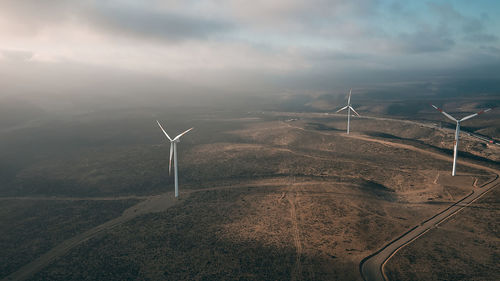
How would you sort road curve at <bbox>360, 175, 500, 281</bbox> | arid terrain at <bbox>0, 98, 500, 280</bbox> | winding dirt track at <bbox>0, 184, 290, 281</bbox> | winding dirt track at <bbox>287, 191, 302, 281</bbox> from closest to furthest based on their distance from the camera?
road curve at <bbox>360, 175, 500, 281</bbox>, winding dirt track at <bbox>287, 191, 302, 281</bbox>, arid terrain at <bbox>0, 98, 500, 280</bbox>, winding dirt track at <bbox>0, 184, 290, 281</bbox>

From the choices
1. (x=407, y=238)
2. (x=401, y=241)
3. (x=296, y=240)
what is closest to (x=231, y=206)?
(x=296, y=240)

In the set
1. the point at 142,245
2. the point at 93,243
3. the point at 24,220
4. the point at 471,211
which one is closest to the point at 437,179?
the point at 471,211

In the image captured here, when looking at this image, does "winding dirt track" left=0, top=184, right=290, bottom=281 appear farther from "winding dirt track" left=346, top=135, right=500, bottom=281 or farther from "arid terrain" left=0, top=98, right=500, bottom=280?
"winding dirt track" left=346, top=135, right=500, bottom=281

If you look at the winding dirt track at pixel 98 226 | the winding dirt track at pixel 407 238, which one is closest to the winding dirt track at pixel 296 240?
the winding dirt track at pixel 407 238

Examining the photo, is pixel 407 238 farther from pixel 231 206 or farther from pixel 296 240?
pixel 231 206

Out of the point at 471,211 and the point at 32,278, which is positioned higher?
the point at 471,211

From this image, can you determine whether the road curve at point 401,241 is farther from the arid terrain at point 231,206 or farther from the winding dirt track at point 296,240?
the winding dirt track at point 296,240

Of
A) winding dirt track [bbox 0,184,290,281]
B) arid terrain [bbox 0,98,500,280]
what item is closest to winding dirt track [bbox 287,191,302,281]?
arid terrain [bbox 0,98,500,280]

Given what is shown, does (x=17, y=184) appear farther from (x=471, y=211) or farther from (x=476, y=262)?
(x=471, y=211)
